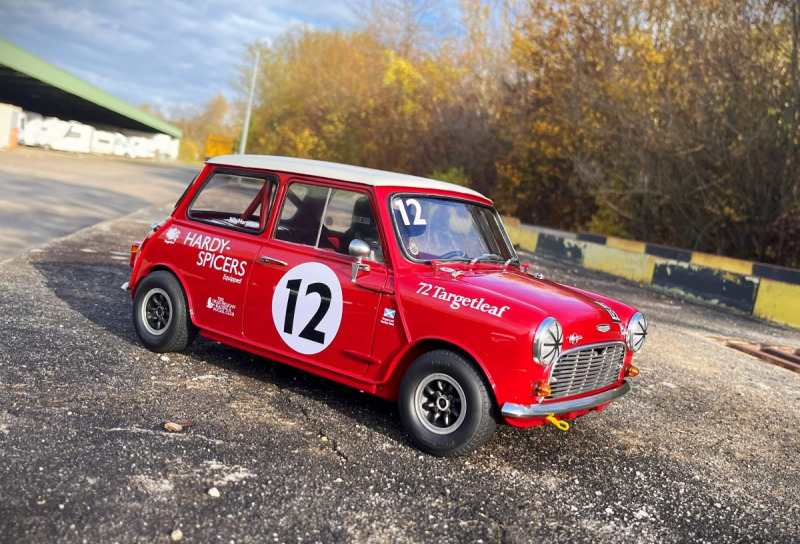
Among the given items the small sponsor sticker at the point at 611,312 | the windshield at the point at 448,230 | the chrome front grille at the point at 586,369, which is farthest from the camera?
the windshield at the point at 448,230

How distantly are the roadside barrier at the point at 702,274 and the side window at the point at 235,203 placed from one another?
9.73m

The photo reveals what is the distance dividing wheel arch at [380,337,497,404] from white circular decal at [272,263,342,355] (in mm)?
493

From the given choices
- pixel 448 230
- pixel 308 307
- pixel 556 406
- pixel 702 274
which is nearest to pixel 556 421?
pixel 556 406

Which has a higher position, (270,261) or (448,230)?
(448,230)

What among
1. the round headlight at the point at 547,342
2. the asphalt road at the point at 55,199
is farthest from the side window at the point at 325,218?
the asphalt road at the point at 55,199

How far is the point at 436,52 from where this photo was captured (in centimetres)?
4925

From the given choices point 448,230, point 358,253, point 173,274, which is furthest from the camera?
point 173,274

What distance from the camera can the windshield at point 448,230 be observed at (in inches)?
203

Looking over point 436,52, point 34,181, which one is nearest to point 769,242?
point 34,181

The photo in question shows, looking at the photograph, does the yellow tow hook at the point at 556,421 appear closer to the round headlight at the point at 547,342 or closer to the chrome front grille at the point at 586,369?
the chrome front grille at the point at 586,369

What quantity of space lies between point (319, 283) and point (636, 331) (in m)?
2.18

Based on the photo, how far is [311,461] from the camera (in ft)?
14.1

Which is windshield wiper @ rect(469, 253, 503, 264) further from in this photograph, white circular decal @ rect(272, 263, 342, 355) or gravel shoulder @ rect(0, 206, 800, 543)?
gravel shoulder @ rect(0, 206, 800, 543)

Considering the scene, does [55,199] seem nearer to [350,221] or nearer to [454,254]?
[350,221]
